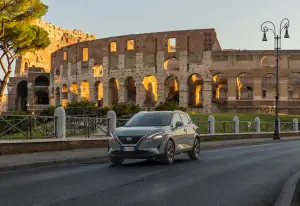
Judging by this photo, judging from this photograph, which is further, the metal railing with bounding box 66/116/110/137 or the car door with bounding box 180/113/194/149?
the metal railing with bounding box 66/116/110/137

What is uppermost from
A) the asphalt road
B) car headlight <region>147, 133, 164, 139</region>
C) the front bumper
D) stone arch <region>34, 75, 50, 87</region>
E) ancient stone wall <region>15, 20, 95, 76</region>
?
ancient stone wall <region>15, 20, 95, 76</region>

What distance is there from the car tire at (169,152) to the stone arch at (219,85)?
52.6 meters

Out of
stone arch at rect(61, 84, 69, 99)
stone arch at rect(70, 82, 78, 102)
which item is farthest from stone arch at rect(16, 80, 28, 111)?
stone arch at rect(70, 82, 78, 102)

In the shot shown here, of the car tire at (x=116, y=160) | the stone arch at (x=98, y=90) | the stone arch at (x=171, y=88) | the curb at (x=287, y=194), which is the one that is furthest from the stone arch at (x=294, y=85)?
the curb at (x=287, y=194)

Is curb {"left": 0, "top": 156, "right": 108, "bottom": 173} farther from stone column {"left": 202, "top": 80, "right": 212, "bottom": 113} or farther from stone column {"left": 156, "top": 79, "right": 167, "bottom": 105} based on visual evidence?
stone column {"left": 156, "top": 79, "right": 167, "bottom": 105}

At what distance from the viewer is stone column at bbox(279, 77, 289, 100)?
61.8 metres

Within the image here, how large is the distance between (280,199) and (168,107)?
107ft

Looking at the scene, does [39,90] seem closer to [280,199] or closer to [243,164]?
[243,164]

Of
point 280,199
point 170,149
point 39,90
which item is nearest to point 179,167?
point 170,149

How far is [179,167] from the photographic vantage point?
13.5m

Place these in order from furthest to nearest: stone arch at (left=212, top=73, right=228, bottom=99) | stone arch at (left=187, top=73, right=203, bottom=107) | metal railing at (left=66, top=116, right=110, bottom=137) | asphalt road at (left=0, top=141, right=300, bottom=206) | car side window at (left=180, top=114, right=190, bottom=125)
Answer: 1. stone arch at (left=212, top=73, right=228, bottom=99)
2. stone arch at (left=187, top=73, right=203, bottom=107)
3. metal railing at (left=66, top=116, right=110, bottom=137)
4. car side window at (left=180, top=114, right=190, bottom=125)
5. asphalt road at (left=0, top=141, right=300, bottom=206)

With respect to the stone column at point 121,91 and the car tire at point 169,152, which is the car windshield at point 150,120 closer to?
the car tire at point 169,152

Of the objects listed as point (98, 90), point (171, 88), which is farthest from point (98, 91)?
point (171, 88)

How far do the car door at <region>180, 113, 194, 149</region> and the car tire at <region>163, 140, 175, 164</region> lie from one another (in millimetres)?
1095
